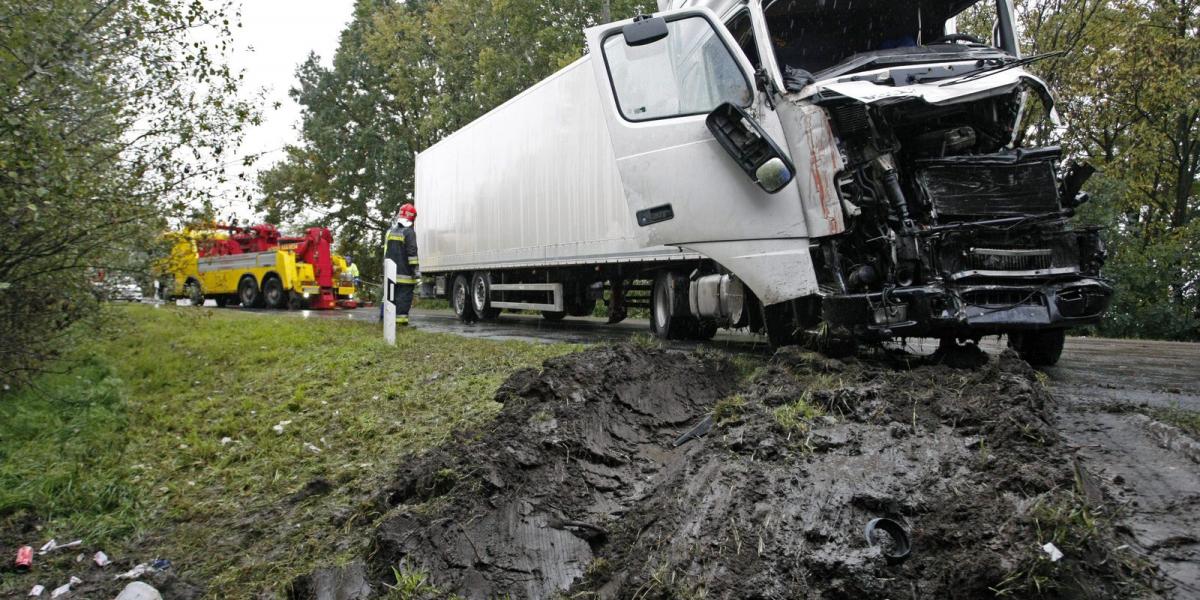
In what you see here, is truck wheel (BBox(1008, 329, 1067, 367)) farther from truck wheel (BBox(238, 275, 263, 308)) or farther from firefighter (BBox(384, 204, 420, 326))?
truck wheel (BBox(238, 275, 263, 308))

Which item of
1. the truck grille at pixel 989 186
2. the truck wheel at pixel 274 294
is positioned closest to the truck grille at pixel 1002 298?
the truck grille at pixel 989 186

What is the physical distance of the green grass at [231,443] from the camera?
3.77 meters

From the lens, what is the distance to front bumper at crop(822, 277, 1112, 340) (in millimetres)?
4750

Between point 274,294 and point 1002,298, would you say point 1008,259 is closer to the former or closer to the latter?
point 1002,298

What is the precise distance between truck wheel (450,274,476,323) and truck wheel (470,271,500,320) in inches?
4.5

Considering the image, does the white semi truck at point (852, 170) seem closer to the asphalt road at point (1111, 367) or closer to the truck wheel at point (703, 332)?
the asphalt road at point (1111, 367)

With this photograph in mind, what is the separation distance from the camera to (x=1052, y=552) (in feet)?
7.09

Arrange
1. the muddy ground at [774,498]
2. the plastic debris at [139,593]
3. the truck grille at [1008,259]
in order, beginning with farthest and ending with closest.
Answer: the truck grille at [1008,259]
the plastic debris at [139,593]
the muddy ground at [774,498]

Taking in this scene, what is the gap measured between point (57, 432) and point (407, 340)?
12.9 feet

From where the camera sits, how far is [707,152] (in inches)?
228

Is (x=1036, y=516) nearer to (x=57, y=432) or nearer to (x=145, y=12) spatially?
(x=57, y=432)

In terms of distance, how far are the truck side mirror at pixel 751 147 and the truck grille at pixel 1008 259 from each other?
4.30ft

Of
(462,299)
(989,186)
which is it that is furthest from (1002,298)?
(462,299)

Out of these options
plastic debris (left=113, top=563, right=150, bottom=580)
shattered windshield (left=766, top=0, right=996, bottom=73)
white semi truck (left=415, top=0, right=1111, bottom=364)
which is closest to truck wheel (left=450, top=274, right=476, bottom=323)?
white semi truck (left=415, top=0, right=1111, bottom=364)
